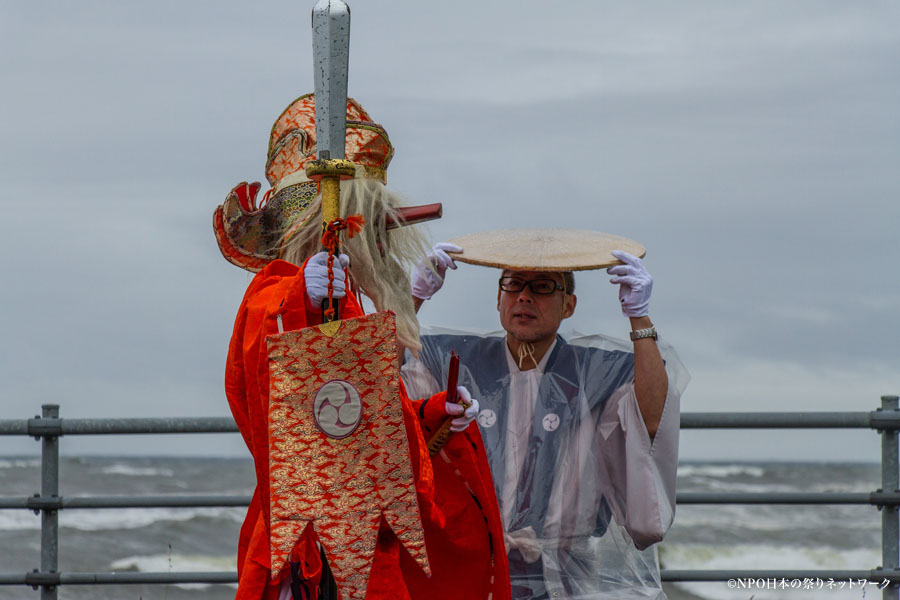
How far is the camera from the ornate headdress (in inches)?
114

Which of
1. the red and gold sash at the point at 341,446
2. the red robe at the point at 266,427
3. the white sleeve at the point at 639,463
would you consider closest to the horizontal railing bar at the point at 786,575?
the white sleeve at the point at 639,463

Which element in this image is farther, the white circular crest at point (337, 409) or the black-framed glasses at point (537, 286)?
the black-framed glasses at point (537, 286)

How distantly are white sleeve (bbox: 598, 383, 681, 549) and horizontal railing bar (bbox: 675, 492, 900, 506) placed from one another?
919 millimetres

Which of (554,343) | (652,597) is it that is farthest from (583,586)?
(554,343)

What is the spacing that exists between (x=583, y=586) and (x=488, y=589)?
379 millimetres

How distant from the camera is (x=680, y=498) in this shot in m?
4.27

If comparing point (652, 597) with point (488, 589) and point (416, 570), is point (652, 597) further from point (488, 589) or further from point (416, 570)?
point (416, 570)

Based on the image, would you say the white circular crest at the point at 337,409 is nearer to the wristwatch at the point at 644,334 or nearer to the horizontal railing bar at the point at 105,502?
the wristwatch at the point at 644,334

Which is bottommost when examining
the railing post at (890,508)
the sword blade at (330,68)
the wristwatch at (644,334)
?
the railing post at (890,508)

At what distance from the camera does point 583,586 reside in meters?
3.33

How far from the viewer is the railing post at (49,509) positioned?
454 cm

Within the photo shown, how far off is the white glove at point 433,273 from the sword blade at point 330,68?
2.68 feet

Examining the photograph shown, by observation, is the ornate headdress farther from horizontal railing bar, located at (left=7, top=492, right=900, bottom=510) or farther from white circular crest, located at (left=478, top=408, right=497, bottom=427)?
horizontal railing bar, located at (left=7, top=492, right=900, bottom=510)

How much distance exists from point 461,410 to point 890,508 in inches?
89.8
